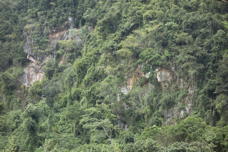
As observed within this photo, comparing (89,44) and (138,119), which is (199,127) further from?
(89,44)

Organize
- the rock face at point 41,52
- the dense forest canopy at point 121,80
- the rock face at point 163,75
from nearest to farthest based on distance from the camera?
the dense forest canopy at point 121,80
the rock face at point 163,75
the rock face at point 41,52

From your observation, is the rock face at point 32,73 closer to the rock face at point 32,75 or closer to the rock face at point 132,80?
the rock face at point 32,75

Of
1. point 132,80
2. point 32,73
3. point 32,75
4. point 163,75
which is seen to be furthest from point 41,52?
point 163,75

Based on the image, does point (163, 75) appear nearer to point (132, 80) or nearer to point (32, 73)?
point (132, 80)

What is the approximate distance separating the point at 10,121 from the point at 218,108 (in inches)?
508

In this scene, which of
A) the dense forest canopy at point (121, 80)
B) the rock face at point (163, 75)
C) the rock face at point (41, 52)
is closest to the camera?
the dense forest canopy at point (121, 80)

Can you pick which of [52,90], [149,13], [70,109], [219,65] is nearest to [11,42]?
[52,90]

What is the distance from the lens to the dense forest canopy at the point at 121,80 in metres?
17.6

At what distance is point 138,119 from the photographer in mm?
20047

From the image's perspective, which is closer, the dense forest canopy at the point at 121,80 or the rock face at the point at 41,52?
the dense forest canopy at the point at 121,80

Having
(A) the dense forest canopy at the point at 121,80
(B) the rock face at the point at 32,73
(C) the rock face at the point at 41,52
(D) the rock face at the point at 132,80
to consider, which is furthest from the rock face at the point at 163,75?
(B) the rock face at the point at 32,73

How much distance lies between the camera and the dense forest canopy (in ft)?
57.6

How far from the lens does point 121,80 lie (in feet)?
69.6

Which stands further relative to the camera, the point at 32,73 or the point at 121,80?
the point at 32,73
